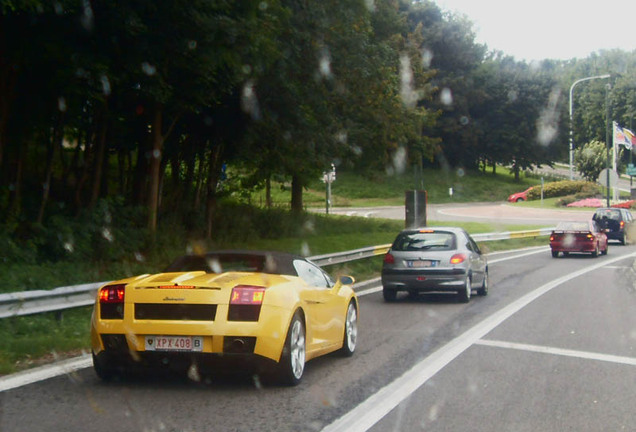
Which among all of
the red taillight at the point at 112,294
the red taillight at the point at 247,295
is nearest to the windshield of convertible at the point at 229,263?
the red taillight at the point at 247,295

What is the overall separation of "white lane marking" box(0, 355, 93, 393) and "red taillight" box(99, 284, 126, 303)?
1.07 m

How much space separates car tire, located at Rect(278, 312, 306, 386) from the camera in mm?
7648

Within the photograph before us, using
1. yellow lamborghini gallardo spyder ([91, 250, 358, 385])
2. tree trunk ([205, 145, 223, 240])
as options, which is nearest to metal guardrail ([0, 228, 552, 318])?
yellow lamborghini gallardo spyder ([91, 250, 358, 385])

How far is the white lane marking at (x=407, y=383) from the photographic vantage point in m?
6.39

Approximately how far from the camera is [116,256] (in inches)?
703

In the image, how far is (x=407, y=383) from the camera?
8031 millimetres

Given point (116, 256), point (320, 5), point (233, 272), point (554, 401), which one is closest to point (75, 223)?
point (116, 256)

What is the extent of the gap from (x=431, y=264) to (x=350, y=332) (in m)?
6.42

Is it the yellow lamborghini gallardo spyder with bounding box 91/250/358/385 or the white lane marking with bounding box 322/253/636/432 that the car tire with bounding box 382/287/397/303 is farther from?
the yellow lamborghini gallardo spyder with bounding box 91/250/358/385

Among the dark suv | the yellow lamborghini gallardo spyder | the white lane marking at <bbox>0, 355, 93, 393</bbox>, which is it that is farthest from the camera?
the dark suv

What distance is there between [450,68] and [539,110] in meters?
11.2

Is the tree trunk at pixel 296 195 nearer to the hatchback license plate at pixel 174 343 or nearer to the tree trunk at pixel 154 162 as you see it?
the tree trunk at pixel 154 162

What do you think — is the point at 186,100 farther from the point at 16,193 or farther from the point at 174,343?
the point at 174,343

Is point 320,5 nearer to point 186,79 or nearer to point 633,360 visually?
point 186,79
